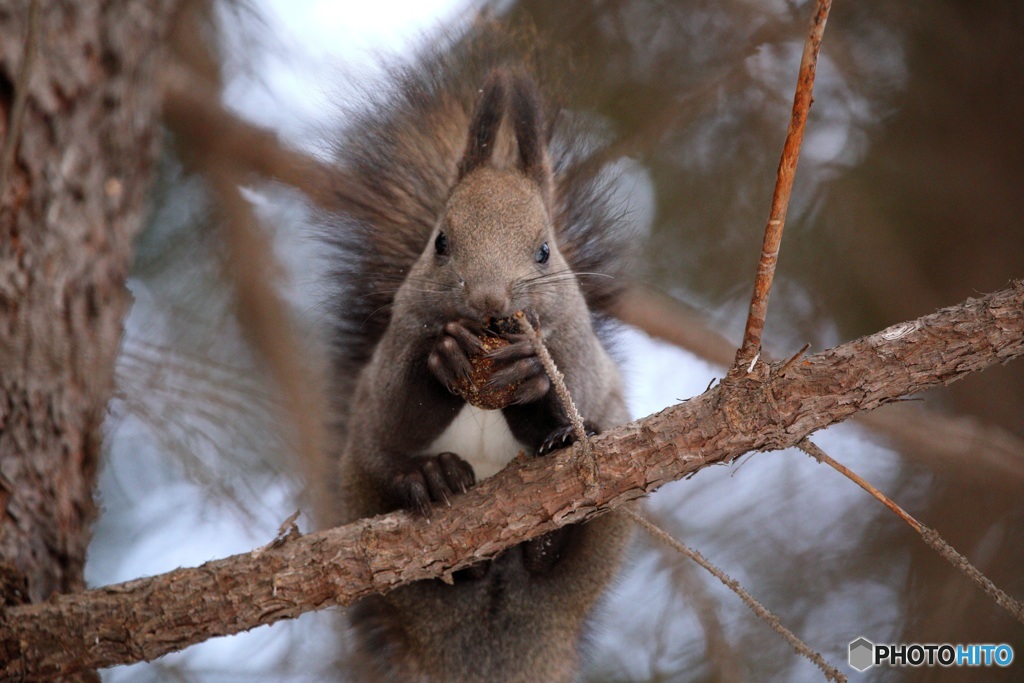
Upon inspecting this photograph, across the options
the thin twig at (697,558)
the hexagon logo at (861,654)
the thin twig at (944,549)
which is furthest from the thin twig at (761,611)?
the hexagon logo at (861,654)

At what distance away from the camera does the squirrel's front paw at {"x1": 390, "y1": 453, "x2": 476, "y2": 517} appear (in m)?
2.21

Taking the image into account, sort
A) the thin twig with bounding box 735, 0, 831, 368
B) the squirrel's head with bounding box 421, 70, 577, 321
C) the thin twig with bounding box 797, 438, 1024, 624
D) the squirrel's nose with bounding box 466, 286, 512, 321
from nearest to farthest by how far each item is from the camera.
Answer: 1. the thin twig with bounding box 735, 0, 831, 368
2. the thin twig with bounding box 797, 438, 1024, 624
3. the squirrel's nose with bounding box 466, 286, 512, 321
4. the squirrel's head with bounding box 421, 70, 577, 321

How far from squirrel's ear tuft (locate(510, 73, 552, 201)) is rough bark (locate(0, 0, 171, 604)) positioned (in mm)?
1289

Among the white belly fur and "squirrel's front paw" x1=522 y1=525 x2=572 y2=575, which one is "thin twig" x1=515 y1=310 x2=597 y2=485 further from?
"squirrel's front paw" x1=522 y1=525 x2=572 y2=575

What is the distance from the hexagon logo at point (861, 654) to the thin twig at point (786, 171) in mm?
1907

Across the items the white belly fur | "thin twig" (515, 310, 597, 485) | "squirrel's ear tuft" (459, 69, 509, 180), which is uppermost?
"squirrel's ear tuft" (459, 69, 509, 180)

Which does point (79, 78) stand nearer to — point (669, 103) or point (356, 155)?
point (356, 155)

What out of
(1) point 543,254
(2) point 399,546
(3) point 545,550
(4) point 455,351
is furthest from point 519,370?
(3) point 545,550

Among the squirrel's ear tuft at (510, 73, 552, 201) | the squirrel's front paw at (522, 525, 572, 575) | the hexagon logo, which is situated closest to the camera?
the squirrel's ear tuft at (510, 73, 552, 201)

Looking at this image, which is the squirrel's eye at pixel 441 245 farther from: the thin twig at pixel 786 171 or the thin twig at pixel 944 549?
the thin twig at pixel 944 549

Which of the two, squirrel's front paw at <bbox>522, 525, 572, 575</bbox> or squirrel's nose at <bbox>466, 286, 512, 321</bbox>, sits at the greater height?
squirrel's nose at <bbox>466, 286, 512, 321</bbox>

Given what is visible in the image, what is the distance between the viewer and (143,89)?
3.13 meters

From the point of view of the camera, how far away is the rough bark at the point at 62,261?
244 centimetres

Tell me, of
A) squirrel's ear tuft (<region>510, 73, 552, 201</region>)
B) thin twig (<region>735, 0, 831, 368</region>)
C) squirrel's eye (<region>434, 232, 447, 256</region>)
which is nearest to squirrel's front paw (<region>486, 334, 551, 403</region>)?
squirrel's eye (<region>434, 232, 447, 256</region>)
